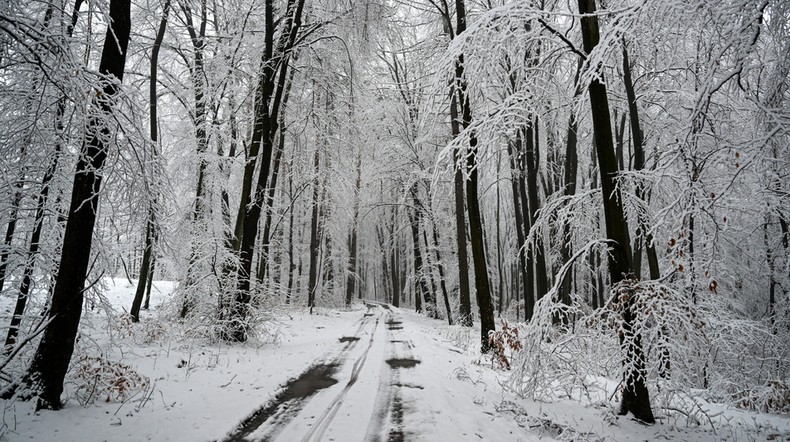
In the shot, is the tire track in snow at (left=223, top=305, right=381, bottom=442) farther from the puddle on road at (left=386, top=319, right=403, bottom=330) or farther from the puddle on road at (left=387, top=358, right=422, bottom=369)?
the puddle on road at (left=386, top=319, right=403, bottom=330)

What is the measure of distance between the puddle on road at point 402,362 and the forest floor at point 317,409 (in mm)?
20

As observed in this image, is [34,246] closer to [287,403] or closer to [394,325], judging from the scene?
[287,403]

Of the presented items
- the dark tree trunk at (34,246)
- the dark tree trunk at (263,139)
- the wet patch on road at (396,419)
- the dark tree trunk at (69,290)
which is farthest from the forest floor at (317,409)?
the dark tree trunk at (263,139)

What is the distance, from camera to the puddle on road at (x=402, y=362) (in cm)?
689

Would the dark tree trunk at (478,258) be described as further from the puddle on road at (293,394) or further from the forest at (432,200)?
the puddle on road at (293,394)

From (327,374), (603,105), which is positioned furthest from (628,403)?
(327,374)

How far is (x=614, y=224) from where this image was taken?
15.5ft

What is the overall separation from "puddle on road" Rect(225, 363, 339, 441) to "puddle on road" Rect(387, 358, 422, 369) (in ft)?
3.44

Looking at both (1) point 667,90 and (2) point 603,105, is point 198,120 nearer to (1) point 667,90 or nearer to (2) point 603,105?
(2) point 603,105

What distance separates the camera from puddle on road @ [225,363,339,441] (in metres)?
3.97

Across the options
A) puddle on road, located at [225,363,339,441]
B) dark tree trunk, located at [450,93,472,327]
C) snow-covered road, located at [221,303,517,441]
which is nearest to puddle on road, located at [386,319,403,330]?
dark tree trunk, located at [450,93,472,327]

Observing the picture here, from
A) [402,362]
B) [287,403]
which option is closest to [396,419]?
[287,403]

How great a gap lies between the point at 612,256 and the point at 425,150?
13.5 meters

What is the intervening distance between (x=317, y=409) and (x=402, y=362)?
2982mm
